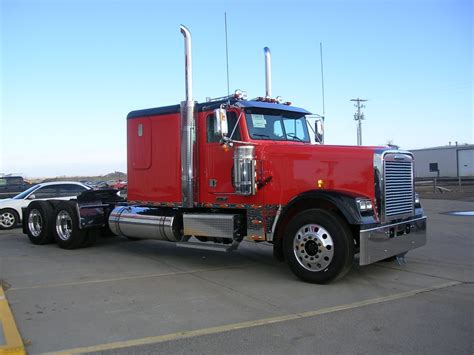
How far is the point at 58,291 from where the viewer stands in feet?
22.8

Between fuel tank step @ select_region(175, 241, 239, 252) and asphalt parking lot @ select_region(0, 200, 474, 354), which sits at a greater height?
fuel tank step @ select_region(175, 241, 239, 252)

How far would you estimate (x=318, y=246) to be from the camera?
7.19 metres

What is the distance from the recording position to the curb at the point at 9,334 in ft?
14.8

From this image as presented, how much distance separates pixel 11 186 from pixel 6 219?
8.41m

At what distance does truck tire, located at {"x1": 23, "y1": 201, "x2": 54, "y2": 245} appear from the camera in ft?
38.6

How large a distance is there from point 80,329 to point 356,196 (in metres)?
4.07

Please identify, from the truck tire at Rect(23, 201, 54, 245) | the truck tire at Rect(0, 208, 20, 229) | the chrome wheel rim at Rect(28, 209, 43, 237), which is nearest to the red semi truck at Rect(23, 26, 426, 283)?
the truck tire at Rect(23, 201, 54, 245)

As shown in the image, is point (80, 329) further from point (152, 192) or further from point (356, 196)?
point (152, 192)

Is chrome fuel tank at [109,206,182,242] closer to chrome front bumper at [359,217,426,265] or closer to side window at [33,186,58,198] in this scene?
chrome front bumper at [359,217,426,265]

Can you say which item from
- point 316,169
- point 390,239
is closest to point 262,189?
point 316,169

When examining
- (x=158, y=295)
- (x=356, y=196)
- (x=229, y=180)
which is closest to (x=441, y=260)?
(x=356, y=196)

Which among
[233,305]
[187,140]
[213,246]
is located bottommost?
[233,305]

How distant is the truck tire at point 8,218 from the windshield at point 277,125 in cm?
1022

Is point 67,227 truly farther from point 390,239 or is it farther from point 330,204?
point 390,239
